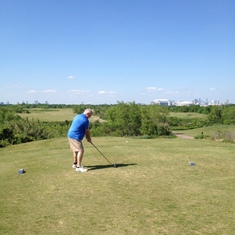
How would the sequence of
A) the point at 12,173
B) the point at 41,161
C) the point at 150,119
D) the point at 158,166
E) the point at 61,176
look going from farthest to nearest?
the point at 150,119, the point at 41,161, the point at 158,166, the point at 12,173, the point at 61,176

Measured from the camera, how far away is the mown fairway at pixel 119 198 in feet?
20.0

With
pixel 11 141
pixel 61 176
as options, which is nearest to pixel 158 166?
pixel 61 176

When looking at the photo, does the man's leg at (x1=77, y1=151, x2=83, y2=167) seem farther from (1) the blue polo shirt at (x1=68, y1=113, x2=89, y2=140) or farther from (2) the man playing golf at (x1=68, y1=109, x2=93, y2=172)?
(1) the blue polo shirt at (x1=68, y1=113, x2=89, y2=140)

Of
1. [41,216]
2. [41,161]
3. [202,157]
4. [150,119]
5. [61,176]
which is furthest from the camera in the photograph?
[150,119]

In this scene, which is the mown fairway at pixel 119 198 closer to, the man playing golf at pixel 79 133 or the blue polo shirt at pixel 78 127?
the man playing golf at pixel 79 133

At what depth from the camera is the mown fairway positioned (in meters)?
6.09

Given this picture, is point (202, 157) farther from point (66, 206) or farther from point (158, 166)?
point (66, 206)

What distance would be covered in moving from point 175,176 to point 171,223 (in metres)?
4.25

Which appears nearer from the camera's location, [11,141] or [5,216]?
[5,216]

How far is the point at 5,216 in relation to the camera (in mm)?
6645

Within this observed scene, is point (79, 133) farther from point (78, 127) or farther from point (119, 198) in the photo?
point (119, 198)

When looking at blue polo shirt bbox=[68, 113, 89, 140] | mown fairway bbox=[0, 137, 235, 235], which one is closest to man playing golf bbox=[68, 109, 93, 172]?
blue polo shirt bbox=[68, 113, 89, 140]

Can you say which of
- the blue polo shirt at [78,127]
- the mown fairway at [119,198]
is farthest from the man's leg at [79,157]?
the blue polo shirt at [78,127]

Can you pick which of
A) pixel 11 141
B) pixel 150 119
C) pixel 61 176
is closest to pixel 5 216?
pixel 61 176
